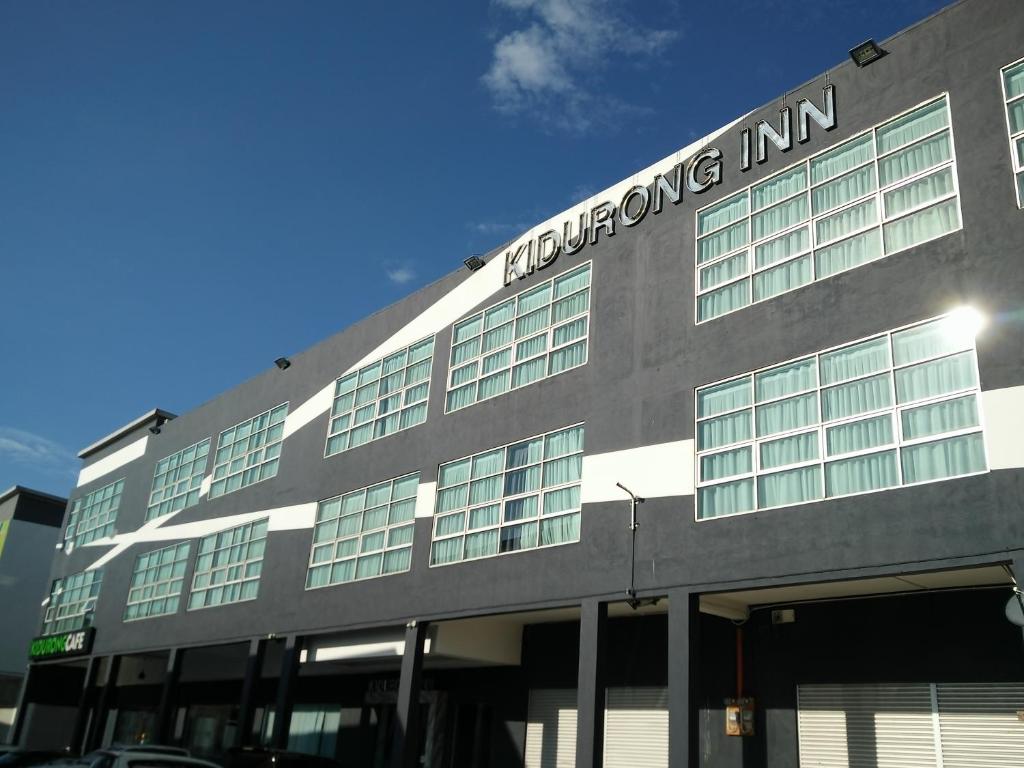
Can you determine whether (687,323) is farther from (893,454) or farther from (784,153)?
(893,454)

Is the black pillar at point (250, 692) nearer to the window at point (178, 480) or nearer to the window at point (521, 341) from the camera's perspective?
the window at point (178, 480)

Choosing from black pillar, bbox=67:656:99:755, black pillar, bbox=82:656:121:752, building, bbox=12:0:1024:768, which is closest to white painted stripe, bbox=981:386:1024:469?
building, bbox=12:0:1024:768

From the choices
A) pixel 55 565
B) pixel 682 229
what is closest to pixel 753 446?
pixel 682 229

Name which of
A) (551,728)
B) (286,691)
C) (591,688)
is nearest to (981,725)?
(591,688)

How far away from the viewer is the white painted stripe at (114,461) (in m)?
34.8

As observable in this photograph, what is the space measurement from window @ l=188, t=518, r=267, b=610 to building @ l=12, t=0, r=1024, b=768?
220 mm

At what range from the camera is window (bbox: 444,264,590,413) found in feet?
61.8

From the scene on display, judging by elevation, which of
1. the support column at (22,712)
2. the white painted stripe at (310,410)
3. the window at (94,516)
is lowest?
the support column at (22,712)

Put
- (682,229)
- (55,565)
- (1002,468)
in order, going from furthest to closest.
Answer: (55,565) < (682,229) < (1002,468)

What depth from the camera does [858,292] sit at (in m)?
14.0

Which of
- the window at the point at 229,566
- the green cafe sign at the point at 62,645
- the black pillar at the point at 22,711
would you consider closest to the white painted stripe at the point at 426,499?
the window at the point at 229,566

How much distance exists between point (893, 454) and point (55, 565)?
110 feet

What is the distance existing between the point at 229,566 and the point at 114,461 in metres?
12.0

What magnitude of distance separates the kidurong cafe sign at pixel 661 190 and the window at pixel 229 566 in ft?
35.3
